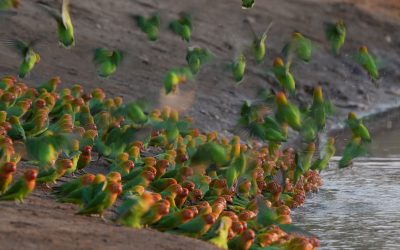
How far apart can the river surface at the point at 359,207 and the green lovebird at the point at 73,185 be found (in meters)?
1.72

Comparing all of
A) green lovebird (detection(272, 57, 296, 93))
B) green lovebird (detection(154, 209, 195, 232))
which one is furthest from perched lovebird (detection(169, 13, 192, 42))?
green lovebird (detection(154, 209, 195, 232))

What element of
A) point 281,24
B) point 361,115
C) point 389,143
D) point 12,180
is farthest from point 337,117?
point 12,180

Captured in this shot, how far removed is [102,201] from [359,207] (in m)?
3.14

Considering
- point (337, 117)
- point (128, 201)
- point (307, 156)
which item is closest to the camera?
point (128, 201)

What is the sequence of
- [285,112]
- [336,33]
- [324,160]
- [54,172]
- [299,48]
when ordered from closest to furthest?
[54,172] < [285,112] < [324,160] < [299,48] < [336,33]

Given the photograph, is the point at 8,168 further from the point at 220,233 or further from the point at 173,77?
the point at 173,77

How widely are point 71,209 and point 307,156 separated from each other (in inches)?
109

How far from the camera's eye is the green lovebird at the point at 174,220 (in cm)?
718

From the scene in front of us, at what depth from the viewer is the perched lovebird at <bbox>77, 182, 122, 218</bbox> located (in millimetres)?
7027

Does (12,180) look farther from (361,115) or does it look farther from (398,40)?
(398,40)

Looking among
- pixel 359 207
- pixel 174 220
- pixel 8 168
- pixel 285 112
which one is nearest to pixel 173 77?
pixel 359 207

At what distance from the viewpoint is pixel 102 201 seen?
702cm

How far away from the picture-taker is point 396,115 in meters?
14.8

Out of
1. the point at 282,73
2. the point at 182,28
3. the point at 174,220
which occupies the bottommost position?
the point at 174,220
